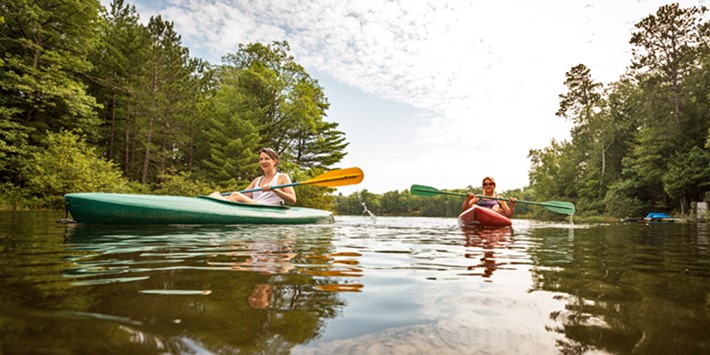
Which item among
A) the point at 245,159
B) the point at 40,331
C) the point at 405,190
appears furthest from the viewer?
the point at 405,190

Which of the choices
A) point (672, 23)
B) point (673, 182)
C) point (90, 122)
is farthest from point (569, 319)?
point (672, 23)

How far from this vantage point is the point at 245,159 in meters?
20.5

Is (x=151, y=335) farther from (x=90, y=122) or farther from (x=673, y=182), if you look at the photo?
(x=673, y=182)

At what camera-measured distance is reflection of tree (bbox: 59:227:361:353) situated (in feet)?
2.82

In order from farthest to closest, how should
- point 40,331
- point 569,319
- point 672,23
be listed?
point 672,23, point 569,319, point 40,331

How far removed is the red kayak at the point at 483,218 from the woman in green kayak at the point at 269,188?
339cm

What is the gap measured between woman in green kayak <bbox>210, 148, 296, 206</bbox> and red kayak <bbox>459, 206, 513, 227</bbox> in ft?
11.1

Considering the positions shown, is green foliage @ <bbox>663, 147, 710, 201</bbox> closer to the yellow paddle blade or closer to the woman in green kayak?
the yellow paddle blade

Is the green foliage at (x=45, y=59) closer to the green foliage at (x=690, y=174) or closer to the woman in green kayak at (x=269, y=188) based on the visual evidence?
the woman in green kayak at (x=269, y=188)

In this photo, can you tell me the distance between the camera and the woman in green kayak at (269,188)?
6.11 metres

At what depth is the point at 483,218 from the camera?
6.84 m

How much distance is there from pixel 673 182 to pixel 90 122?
35.1 metres

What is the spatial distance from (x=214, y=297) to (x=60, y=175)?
16.2 m

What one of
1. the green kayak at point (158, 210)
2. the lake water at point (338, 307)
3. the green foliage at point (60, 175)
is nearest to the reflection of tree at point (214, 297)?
the lake water at point (338, 307)
